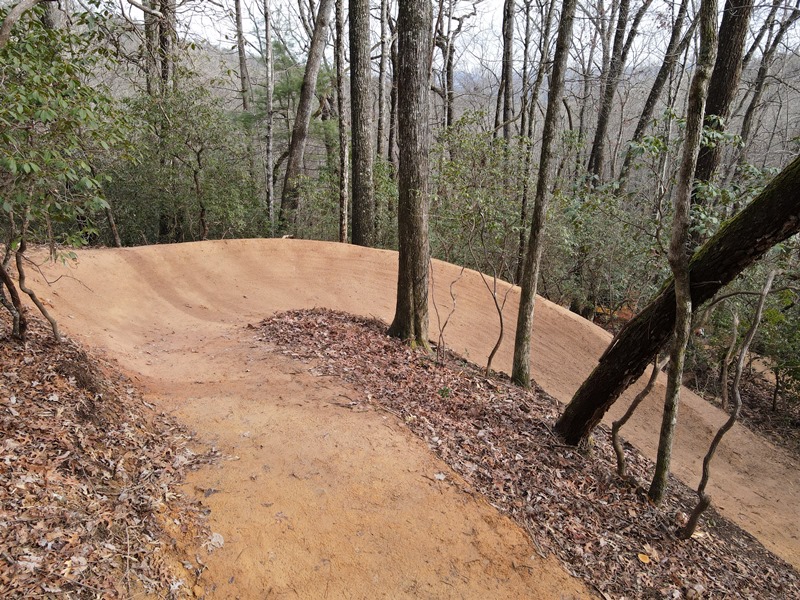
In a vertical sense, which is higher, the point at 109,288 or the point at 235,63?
the point at 235,63

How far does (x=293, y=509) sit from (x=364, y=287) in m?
6.92

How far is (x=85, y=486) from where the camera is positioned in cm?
279

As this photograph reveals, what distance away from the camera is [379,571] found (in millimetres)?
2961

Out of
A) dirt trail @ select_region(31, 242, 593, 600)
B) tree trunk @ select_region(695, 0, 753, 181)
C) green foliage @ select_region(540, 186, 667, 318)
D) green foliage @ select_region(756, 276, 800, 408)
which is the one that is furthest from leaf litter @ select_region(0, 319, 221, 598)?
green foliage @ select_region(756, 276, 800, 408)

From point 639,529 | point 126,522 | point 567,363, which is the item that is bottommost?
point 567,363

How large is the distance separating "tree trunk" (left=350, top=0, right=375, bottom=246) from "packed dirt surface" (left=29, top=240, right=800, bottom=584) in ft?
5.10

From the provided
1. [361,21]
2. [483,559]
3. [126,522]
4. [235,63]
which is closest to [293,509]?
[126,522]

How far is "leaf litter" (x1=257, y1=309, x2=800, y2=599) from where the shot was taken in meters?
3.41

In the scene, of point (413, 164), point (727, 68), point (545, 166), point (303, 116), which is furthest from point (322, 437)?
point (303, 116)

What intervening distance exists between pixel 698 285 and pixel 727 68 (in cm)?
597

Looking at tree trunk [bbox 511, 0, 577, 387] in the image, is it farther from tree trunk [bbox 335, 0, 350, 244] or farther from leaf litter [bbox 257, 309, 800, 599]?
tree trunk [bbox 335, 0, 350, 244]

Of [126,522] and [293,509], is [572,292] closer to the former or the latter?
[293,509]

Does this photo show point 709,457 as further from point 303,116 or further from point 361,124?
point 303,116

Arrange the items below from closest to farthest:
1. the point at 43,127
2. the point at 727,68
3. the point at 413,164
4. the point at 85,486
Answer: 1. the point at 85,486
2. the point at 43,127
3. the point at 413,164
4. the point at 727,68
